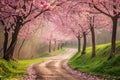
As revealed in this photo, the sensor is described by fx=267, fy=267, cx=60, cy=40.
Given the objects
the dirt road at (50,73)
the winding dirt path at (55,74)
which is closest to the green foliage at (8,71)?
the winding dirt path at (55,74)

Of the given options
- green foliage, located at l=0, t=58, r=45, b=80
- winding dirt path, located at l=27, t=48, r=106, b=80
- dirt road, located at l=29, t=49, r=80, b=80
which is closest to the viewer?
green foliage, located at l=0, t=58, r=45, b=80

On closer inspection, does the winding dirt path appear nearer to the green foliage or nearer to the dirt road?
the dirt road

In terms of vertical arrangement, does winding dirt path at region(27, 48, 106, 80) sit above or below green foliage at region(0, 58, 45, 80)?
below

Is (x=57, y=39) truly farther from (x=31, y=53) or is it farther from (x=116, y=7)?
(x=116, y=7)

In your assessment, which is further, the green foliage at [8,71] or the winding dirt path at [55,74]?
the winding dirt path at [55,74]

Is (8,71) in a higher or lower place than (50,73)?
higher

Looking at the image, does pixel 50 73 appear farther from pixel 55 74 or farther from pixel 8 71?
pixel 8 71

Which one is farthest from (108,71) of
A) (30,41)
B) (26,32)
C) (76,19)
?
(30,41)

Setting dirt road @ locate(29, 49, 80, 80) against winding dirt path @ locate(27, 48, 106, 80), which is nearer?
winding dirt path @ locate(27, 48, 106, 80)

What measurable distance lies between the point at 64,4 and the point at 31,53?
51.2 meters

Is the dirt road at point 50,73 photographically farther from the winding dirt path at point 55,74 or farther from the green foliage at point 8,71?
the green foliage at point 8,71

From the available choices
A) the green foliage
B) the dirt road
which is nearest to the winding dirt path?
the dirt road

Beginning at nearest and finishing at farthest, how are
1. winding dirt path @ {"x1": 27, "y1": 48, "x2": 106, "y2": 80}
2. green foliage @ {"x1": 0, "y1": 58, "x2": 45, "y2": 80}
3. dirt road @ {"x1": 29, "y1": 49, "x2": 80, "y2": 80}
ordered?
1. green foliage @ {"x1": 0, "y1": 58, "x2": 45, "y2": 80}
2. winding dirt path @ {"x1": 27, "y1": 48, "x2": 106, "y2": 80}
3. dirt road @ {"x1": 29, "y1": 49, "x2": 80, "y2": 80}

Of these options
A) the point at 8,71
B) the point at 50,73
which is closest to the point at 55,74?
the point at 50,73
